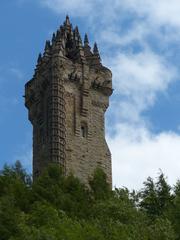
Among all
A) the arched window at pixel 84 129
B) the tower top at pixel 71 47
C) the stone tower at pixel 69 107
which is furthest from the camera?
the tower top at pixel 71 47

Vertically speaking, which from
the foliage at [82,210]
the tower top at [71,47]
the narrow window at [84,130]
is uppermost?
the tower top at [71,47]

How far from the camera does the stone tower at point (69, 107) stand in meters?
80.4

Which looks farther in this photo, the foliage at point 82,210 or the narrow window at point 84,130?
the narrow window at point 84,130

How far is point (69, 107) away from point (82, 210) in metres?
24.4

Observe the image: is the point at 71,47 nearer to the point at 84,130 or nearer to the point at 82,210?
the point at 84,130

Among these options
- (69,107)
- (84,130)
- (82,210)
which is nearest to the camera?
(82,210)

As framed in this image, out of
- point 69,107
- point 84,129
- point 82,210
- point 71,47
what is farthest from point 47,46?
point 82,210

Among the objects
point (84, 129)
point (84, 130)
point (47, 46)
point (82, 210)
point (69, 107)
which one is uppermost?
point (47, 46)

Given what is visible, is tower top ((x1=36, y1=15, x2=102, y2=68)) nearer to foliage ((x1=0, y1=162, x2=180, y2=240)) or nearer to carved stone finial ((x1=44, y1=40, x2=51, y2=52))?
carved stone finial ((x1=44, y1=40, x2=51, y2=52))

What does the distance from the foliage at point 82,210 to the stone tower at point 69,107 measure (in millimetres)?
8340

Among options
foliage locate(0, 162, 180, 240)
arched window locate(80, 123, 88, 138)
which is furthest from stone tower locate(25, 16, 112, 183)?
foliage locate(0, 162, 180, 240)

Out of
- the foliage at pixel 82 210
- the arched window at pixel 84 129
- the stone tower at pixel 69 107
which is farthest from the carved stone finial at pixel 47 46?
the foliage at pixel 82 210

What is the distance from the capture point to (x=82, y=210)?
59.8 metres

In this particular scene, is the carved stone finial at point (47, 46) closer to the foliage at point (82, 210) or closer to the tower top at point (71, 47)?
the tower top at point (71, 47)
